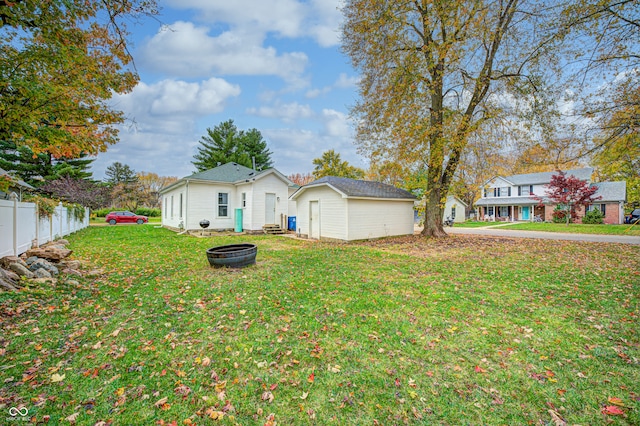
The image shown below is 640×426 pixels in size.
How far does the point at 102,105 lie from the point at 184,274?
4207 millimetres

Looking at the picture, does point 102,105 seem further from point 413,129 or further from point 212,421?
point 413,129

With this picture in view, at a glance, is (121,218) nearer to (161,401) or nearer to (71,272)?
(71,272)

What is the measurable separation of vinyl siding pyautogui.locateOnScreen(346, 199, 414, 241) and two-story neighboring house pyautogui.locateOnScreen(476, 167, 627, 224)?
17087mm

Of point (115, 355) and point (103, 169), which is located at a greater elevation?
point (103, 169)

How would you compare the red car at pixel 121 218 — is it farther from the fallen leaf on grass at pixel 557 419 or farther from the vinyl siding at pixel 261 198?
the fallen leaf on grass at pixel 557 419

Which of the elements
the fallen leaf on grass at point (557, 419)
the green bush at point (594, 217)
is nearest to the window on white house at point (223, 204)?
the fallen leaf on grass at point (557, 419)

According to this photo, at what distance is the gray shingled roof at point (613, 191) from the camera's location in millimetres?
27391

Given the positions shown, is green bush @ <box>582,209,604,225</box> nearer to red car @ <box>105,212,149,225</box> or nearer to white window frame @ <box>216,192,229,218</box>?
white window frame @ <box>216,192,229,218</box>

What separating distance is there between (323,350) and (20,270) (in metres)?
6.82

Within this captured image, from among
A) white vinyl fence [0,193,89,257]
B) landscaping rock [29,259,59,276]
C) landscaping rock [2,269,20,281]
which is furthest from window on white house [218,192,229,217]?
landscaping rock [2,269,20,281]

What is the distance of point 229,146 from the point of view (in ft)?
136

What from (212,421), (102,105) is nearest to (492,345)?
(212,421)

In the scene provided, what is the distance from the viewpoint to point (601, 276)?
6996 mm

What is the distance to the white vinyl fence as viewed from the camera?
650 centimetres
